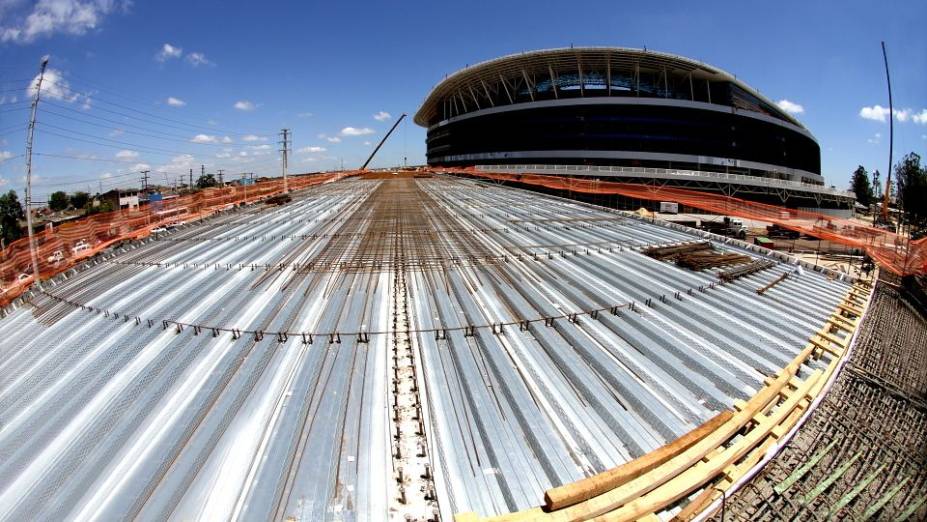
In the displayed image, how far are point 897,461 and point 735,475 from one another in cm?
320

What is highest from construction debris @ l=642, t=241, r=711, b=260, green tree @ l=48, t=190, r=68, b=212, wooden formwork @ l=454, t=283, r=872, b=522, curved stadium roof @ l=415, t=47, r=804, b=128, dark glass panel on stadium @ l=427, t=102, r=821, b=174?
curved stadium roof @ l=415, t=47, r=804, b=128

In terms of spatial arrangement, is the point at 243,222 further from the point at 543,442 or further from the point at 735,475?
the point at 735,475

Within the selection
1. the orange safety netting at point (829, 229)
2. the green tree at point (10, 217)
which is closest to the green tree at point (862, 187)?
the orange safety netting at point (829, 229)

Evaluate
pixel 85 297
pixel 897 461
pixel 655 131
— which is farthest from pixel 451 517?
pixel 655 131

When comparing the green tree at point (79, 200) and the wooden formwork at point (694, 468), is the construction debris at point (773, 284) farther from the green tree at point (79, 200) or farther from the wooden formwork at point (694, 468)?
the green tree at point (79, 200)

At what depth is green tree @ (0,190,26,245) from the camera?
4097 cm

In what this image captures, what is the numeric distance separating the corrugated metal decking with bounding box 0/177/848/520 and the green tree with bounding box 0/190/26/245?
53171mm

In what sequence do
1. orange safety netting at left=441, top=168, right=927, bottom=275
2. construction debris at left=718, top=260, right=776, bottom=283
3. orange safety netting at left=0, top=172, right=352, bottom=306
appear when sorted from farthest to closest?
orange safety netting at left=441, top=168, right=927, bottom=275
orange safety netting at left=0, top=172, right=352, bottom=306
construction debris at left=718, top=260, right=776, bottom=283

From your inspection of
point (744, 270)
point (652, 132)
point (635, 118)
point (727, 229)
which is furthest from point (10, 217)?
point (652, 132)

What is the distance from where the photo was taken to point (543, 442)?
3.72 m

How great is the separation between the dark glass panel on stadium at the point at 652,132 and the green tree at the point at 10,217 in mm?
63054

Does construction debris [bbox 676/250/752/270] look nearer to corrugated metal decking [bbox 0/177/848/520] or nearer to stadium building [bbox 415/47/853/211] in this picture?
corrugated metal decking [bbox 0/177/848/520]

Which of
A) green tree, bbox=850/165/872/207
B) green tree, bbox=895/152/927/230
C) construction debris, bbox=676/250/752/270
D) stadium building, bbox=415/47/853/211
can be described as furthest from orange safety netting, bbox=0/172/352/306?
green tree, bbox=850/165/872/207

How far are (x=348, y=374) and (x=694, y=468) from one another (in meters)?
3.89
